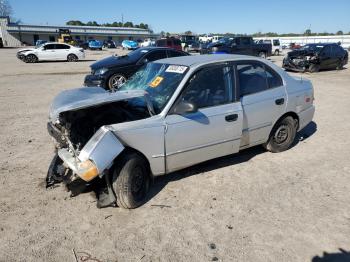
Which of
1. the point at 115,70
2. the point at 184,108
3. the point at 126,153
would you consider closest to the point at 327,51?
the point at 115,70

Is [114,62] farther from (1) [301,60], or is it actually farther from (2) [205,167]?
(1) [301,60]

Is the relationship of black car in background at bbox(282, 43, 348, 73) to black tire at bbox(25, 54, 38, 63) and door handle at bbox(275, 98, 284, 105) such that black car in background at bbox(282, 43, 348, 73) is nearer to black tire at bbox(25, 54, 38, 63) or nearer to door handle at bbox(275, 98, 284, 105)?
door handle at bbox(275, 98, 284, 105)

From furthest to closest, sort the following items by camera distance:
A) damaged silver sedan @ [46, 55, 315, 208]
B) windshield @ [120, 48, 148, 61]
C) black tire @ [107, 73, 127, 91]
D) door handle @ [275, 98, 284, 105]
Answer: windshield @ [120, 48, 148, 61]
black tire @ [107, 73, 127, 91]
door handle @ [275, 98, 284, 105]
damaged silver sedan @ [46, 55, 315, 208]

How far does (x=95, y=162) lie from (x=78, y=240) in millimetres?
831

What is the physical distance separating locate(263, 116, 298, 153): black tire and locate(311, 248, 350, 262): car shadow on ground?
2453 millimetres

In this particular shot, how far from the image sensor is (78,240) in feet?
10.5

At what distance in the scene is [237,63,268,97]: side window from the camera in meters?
4.57

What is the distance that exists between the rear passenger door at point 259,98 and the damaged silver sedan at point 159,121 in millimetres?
15

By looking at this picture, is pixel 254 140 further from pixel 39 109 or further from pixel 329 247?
pixel 39 109

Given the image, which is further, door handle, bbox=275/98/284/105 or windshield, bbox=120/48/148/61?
windshield, bbox=120/48/148/61

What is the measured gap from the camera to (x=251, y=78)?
15.6ft

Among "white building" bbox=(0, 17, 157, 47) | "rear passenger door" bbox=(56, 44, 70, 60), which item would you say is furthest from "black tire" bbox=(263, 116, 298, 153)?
"white building" bbox=(0, 17, 157, 47)

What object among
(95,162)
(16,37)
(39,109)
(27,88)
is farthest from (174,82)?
(16,37)

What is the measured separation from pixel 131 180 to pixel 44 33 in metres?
77.4
